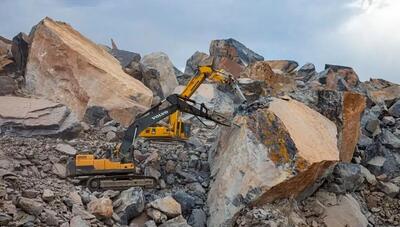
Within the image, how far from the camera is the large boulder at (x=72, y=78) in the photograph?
40.5ft

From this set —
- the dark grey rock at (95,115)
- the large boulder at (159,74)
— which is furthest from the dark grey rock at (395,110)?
the dark grey rock at (95,115)

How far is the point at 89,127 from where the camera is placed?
10828 millimetres

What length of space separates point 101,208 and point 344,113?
5129mm

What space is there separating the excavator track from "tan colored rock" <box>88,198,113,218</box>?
1.36 metres

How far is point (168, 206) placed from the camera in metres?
6.95

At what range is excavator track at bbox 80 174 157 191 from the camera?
7777 millimetres

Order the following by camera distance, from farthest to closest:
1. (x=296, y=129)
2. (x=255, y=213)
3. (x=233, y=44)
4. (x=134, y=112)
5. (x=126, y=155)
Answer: (x=233, y=44) < (x=134, y=112) < (x=126, y=155) < (x=296, y=129) < (x=255, y=213)

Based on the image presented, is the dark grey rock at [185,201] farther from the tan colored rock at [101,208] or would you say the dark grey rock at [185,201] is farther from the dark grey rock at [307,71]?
the dark grey rock at [307,71]

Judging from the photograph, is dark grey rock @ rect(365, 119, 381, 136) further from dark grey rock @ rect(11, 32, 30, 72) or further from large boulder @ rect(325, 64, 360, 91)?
dark grey rock @ rect(11, 32, 30, 72)

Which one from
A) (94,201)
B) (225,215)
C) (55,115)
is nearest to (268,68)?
(55,115)

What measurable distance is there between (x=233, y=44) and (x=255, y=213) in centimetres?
1236

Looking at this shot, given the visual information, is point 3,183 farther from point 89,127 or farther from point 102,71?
point 102,71

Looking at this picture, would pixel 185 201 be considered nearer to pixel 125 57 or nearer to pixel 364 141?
pixel 364 141

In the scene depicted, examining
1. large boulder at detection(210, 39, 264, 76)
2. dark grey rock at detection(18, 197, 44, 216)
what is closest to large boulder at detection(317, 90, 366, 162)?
dark grey rock at detection(18, 197, 44, 216)
